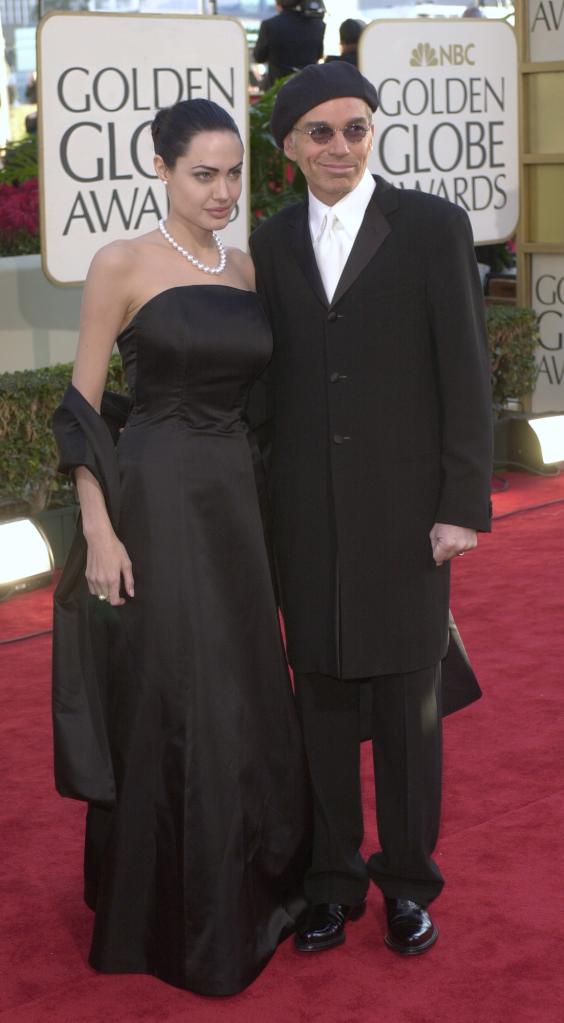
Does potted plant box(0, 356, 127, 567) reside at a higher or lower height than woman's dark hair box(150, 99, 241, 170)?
lower

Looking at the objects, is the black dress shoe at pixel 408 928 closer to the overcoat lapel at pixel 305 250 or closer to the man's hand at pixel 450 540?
the man's hand at pixel 450 540

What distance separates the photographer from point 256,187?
7.82m

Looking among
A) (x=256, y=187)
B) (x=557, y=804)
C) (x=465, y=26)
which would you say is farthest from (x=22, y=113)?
(x=557, y=804)

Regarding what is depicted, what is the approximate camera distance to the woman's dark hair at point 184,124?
275 centimetres

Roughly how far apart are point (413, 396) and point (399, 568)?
0.33 metres

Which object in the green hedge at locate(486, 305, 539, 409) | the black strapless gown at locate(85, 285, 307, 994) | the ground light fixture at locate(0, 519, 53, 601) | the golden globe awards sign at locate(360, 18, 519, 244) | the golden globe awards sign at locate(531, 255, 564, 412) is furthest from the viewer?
the golden globe awards sign at locate(531, 255, 564, 412)

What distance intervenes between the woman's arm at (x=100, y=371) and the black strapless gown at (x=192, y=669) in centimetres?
5

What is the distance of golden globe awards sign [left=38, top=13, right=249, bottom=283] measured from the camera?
5.35 meters

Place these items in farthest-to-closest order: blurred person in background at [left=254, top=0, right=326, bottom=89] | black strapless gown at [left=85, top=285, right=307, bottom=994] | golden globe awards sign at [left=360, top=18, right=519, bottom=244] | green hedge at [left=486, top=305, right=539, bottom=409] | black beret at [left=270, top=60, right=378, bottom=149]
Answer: blurred person in background at [left=254, top=0, right=326, bottom=89] → green hedge at [left=486, top=305, right=539, bottom=409] → golden globe awards sign at [left=360, top=18, right=519, bottom=244] → black strapless gown at [left=85, top=285, right=307, bottom=994] → black beret at [left=270, top=60, right=378, bottom=149]

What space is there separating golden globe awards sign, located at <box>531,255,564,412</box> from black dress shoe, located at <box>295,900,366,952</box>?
4.99 meters

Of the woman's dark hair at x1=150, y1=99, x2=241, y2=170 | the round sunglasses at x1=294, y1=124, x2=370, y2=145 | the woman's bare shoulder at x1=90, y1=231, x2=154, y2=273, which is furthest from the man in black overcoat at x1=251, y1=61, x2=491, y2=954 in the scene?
the woman's bare shoulder at x1=90, y1=231, x2=154, y2=273

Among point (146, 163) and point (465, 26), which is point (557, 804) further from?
point (465, 26)

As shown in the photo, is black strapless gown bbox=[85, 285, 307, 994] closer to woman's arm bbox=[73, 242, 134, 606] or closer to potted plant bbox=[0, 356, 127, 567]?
woman's arm bbox=[73, 242, 134, 606]

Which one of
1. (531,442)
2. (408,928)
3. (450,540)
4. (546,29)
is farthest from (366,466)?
(546,29)
